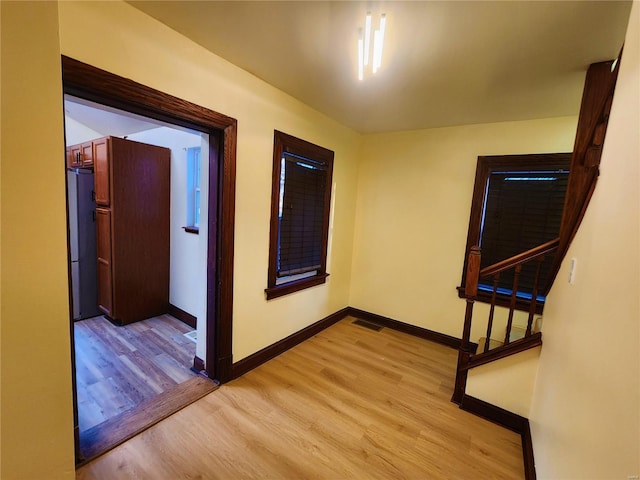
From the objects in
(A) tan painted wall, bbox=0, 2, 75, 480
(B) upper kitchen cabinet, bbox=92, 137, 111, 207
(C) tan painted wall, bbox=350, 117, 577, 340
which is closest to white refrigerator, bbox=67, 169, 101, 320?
(B) upper kitchen cabinet, bbox=92, 137, 111, 207

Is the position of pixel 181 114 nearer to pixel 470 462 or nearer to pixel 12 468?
pixel 12 468

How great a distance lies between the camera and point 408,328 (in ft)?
10.8

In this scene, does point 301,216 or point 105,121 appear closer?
point 301,216

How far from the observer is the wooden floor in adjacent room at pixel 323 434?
1534 mm

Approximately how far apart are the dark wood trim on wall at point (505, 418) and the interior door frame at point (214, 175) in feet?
6.14

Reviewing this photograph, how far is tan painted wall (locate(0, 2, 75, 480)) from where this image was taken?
66 centimetres

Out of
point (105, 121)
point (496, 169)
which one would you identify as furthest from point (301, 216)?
point (105, 121)

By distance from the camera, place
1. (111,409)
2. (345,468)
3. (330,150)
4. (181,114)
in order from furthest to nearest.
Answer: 1. (330,150)
2. (111,409)
3. (181,114)
4. (345,468)

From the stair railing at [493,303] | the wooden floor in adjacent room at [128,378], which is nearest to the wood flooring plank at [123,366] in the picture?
the wooden floor in adjacent room at [128,378]

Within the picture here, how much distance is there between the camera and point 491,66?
5.74ft

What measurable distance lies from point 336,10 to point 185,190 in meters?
2.41

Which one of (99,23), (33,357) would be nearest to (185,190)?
(99,23)

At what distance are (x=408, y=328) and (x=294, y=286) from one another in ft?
5.05

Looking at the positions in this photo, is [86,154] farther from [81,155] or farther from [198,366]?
[198,366]
